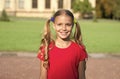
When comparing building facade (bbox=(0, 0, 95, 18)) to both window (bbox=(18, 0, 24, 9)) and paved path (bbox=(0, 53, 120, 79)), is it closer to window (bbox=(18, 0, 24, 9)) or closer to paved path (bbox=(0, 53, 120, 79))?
window (bbox=(18, 0, 24, 9))

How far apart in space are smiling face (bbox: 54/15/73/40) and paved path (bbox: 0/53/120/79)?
5.94m

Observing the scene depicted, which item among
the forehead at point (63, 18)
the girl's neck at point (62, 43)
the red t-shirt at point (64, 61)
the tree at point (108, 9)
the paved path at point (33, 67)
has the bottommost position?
the tree at point (108, 9)

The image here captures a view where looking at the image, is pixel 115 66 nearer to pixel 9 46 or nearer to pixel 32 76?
pixel 32 76

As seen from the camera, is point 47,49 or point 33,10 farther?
point 33,10

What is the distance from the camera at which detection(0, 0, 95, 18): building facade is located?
59888 mm

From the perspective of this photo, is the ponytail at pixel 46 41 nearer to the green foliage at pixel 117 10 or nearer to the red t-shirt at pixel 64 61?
the red t-shirt at pixel 64 61

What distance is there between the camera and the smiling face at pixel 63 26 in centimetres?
387

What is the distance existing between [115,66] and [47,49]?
8.63 metres

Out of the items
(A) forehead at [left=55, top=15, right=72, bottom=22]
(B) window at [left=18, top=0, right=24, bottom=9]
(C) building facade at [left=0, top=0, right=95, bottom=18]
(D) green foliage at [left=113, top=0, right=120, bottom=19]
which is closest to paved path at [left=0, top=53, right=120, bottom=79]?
(A) forehead at [left=55, top=15, right=72, bottom=22]

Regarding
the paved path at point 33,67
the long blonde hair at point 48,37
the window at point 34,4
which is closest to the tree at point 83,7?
the window at point 34,4

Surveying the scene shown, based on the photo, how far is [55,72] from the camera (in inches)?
152

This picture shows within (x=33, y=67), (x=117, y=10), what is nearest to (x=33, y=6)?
(x=117, y=10)

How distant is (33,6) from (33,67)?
165 ft

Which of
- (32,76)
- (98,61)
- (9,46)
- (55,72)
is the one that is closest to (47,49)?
(55,72)
